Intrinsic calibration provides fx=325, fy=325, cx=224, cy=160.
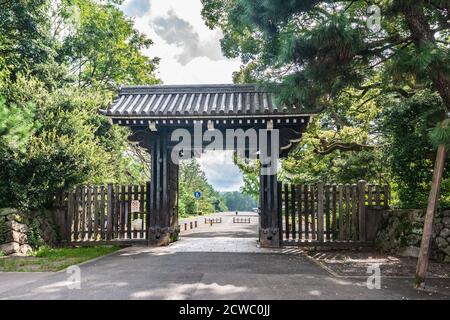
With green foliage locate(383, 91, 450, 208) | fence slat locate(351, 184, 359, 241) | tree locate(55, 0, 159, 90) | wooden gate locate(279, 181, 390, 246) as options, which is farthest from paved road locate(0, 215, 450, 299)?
tree locate(55, 0, 159, 90)

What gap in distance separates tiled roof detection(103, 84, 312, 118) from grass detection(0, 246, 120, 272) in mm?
3798

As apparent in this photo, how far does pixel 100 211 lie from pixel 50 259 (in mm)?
2663

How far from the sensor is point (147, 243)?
9.73 metres

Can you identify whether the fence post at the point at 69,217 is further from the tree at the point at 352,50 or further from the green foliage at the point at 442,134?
the green foliage at the point at 442,134

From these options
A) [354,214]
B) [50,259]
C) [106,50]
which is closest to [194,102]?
[50,259]

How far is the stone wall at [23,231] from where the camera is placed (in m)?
8.20

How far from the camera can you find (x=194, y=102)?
32.9ft

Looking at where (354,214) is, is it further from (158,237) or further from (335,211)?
(158,237)

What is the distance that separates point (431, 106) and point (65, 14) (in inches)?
759

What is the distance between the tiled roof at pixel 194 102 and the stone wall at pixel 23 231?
360 centimetres

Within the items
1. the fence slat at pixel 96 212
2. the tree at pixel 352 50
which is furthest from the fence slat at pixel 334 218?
the fence slat at pixel 96 212

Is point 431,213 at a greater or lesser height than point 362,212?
greater
